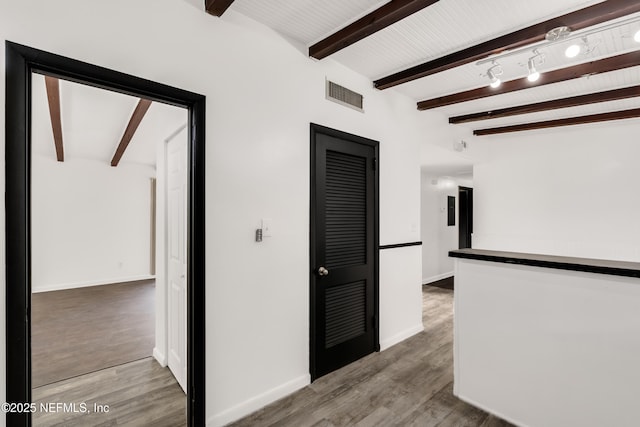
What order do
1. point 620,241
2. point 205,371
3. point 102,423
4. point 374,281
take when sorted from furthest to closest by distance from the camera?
1. point 620,241
2. point 374,281
3. point 102,423
4. point 205,371

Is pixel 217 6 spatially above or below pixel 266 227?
above

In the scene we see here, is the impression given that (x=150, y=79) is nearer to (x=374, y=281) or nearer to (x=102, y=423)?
(x=102, y=423)

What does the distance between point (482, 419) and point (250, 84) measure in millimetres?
2783

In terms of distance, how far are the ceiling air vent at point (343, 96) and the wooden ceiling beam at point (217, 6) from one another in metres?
1.05

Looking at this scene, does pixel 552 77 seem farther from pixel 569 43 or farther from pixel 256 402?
pixel 256 402

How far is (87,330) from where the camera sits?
3.68m

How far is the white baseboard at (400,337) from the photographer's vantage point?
322 centimetres

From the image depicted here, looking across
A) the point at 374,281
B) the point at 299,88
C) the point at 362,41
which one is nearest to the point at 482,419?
the point at 374,281

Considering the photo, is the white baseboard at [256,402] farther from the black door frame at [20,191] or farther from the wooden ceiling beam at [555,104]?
the wooden ceiling beam at [555,104]

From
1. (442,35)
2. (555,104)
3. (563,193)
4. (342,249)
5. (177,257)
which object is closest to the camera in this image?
(442,35)

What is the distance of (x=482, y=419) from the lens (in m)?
2.09

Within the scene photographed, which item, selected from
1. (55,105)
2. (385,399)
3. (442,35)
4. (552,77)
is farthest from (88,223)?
(552,77)

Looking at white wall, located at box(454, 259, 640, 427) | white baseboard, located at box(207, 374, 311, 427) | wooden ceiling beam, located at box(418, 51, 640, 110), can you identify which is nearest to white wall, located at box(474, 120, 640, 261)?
wooden ceiling beam, located at box(418, 51, 640, 110)

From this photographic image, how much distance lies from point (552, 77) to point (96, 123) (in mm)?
5250
